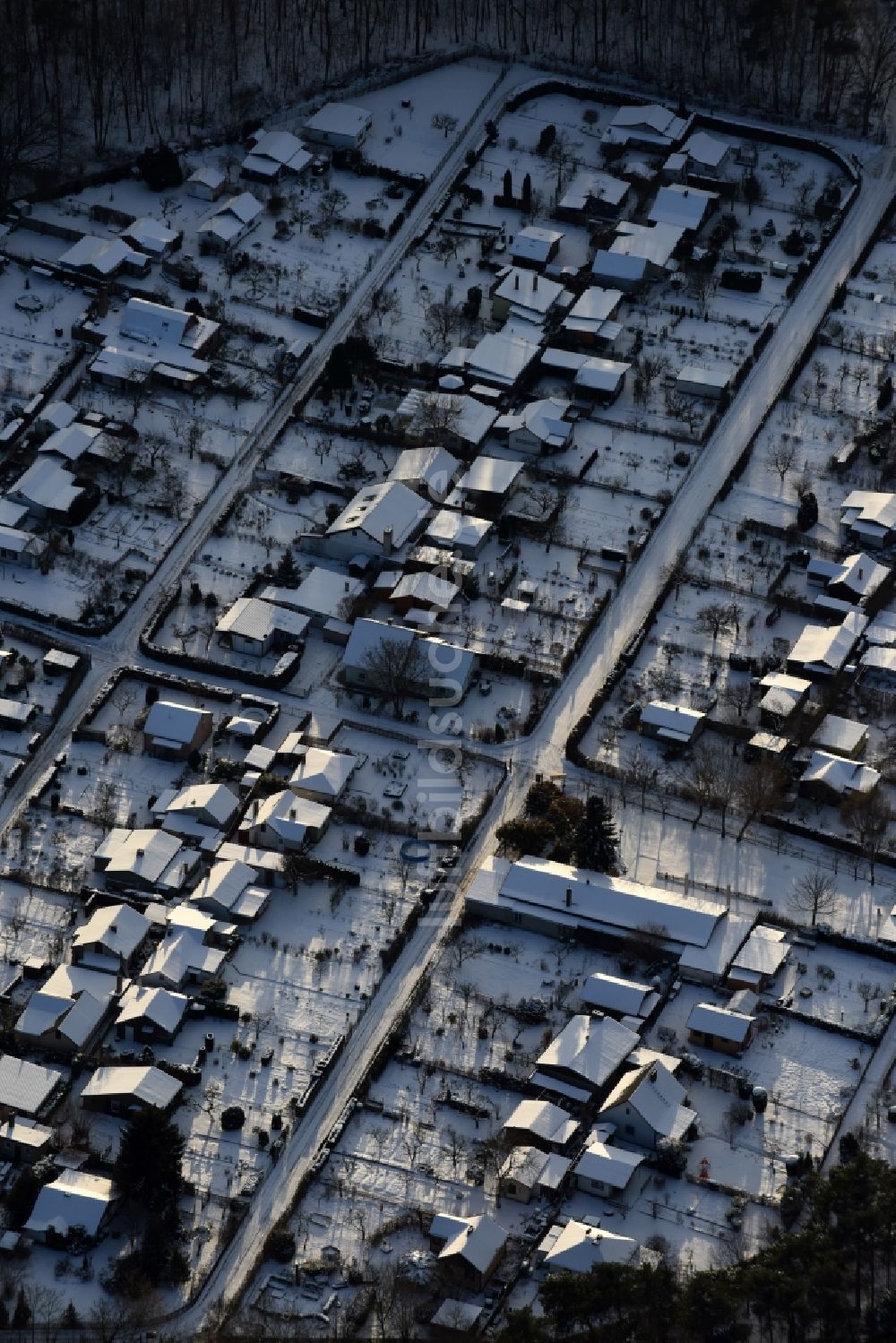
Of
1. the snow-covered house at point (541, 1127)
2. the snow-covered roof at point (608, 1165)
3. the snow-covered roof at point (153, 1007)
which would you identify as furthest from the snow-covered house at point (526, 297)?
the snow-covered roof at point (608, 1165)

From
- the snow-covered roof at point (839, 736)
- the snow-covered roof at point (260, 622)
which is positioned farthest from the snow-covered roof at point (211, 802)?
the snow-covered roof at point (839, 736)

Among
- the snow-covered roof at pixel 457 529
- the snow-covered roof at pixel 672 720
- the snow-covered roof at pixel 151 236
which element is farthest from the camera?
the snow-covered roof at pixel 151 236

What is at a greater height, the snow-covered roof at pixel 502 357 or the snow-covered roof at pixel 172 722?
the snow-covered roof at pixel 502 357

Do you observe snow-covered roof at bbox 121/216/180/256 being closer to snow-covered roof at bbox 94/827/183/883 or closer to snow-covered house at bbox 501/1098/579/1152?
snow-covered roof at bbox 94/827/183/883

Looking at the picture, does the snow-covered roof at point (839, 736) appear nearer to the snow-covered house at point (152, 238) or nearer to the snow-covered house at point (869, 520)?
the snow-covered house at point (869, 520)

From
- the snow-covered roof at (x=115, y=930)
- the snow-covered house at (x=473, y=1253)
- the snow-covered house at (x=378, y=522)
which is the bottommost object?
the snow-covered house at (x=473, y=1253)

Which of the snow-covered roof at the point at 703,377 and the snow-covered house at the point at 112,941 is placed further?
the snow-covered roof at the point at 703,377

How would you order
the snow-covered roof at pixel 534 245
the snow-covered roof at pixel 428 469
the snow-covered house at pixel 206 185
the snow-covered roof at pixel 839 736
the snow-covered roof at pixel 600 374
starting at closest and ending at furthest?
the snow-covered roof at pixel 839 736
the snow-covered roof at pixel 428 469
the snow-covered roof at pixel 600 374
the snow-covered roof at pixel 534 245
the snow-covered house at pixel 206 185
